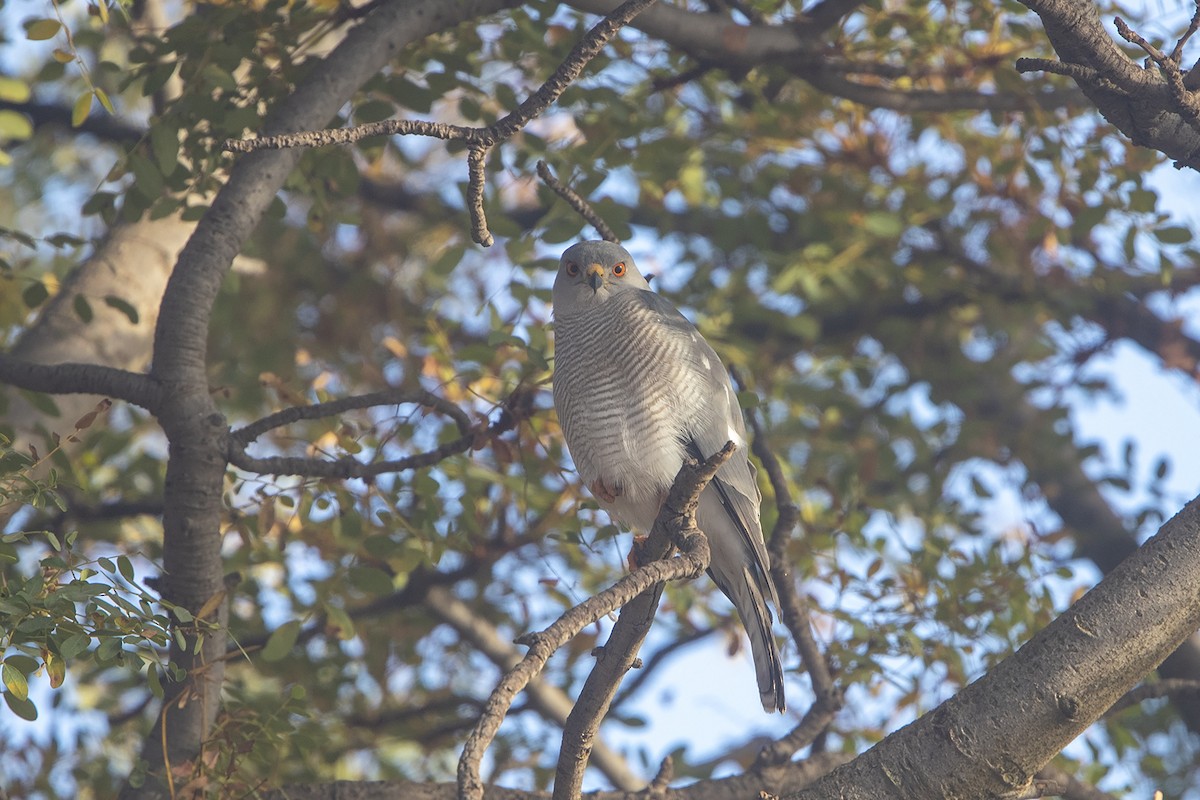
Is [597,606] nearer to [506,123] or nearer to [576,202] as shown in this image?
[506,123]

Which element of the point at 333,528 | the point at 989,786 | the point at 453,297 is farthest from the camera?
the point at 453,297

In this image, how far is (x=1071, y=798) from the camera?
11.1 feet

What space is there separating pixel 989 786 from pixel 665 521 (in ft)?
3.10

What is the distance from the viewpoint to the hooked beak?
3945mm

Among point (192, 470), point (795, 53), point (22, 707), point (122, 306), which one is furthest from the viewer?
point (795, 53)

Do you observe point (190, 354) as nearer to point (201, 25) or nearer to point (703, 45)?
point (201, 25)

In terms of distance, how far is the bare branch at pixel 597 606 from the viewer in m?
1.95

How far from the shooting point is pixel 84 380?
121 inches

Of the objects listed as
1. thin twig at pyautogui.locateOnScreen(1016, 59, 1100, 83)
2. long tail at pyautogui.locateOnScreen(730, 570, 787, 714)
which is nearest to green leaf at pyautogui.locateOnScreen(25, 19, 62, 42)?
thin twig at pyautogui.locateOnScreen(1016, 59, 1100, 83)

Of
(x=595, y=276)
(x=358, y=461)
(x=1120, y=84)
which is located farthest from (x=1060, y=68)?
(x=358, y=461)

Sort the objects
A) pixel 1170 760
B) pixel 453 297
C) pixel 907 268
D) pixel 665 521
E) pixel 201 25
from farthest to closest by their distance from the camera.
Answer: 1. pixel 453 297
2. pixel 907 268
3. pixel 1170 760
4. pixel 201 25
5. pixel 665 521

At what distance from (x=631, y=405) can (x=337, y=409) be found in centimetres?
94

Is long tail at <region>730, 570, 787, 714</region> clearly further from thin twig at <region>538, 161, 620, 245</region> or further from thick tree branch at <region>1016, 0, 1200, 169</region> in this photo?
thick tree branch at <region>1016, 0, 1200, 169</region>

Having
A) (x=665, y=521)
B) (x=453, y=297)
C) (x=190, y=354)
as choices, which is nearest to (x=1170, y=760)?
(x=665, y=521)
